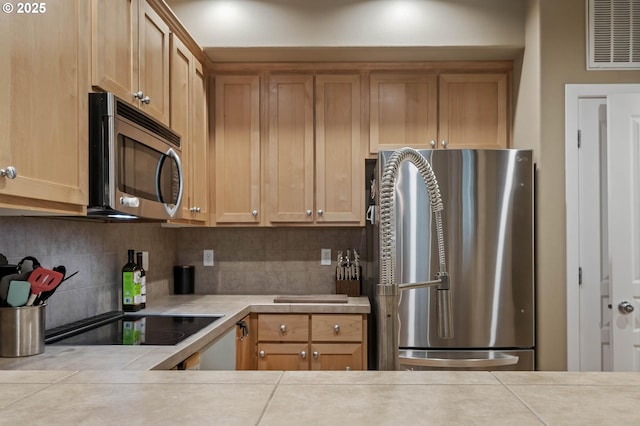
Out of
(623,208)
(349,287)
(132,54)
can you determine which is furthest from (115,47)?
(623,208)

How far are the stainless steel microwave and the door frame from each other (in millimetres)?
2045

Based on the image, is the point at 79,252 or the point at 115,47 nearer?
the point at 115,47

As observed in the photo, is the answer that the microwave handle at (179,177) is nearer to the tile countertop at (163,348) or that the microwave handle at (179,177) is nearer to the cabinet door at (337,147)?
the tile countertop at (163,348)

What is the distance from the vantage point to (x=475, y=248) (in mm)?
2920

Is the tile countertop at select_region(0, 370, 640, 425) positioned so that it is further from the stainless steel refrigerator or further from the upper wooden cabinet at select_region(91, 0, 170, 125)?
the stainless steel refrigerator

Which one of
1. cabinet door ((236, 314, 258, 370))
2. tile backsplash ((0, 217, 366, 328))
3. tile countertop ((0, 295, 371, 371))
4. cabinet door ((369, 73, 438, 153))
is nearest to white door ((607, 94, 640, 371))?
cabinet door ((369, 73, 438, 153))

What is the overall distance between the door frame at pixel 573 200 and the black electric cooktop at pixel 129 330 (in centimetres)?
183

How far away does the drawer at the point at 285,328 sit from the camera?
3150 mm

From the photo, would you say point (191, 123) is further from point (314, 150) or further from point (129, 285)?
point (129, 285)

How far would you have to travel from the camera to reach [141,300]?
9.35 feet

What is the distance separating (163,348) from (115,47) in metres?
1.10

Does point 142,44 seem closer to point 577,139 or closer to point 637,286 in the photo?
point 577,139

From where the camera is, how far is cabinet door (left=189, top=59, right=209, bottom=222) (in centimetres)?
318

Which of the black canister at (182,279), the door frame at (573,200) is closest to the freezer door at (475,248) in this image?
the door frame at (573,200)
